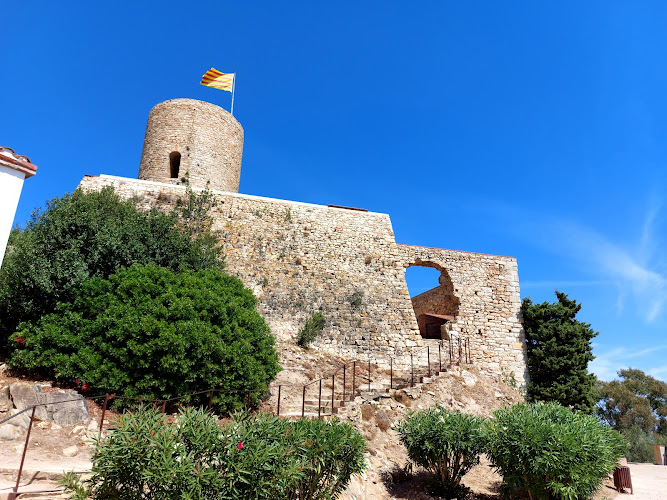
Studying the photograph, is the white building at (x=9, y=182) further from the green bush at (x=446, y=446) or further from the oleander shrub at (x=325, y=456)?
the green bush at (x=446, y=446)

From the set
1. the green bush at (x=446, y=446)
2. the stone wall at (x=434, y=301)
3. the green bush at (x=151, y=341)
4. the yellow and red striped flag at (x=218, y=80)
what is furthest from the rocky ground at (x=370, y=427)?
the yellow and red striped flag at (x=218, y=80)

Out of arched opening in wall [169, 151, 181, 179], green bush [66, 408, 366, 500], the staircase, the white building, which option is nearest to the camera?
green bush [66, 408, 366, 500]

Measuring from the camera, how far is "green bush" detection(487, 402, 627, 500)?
7086 mm

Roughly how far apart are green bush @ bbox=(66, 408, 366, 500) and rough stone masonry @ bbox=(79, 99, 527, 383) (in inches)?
356

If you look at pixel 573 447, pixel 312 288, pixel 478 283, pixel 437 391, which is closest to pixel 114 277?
pixel 312 288

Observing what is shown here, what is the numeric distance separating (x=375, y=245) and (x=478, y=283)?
4571 mm

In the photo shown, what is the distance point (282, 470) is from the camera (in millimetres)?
4746

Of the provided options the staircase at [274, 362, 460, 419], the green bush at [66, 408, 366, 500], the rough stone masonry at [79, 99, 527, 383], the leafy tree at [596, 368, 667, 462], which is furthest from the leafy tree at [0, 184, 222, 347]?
the leafy tree at [596, 368, 667, 462]

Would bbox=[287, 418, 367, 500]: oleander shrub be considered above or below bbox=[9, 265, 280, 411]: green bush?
below

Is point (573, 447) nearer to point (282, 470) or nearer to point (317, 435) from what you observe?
point (317, 435)

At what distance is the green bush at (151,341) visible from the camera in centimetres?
898

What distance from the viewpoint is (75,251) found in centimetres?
1086

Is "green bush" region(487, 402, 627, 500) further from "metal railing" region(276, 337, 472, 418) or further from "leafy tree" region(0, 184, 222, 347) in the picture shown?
"leafy tree" region(0, 184, 222, 347)

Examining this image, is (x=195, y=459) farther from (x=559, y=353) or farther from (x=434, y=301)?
(x=434, y=301)
